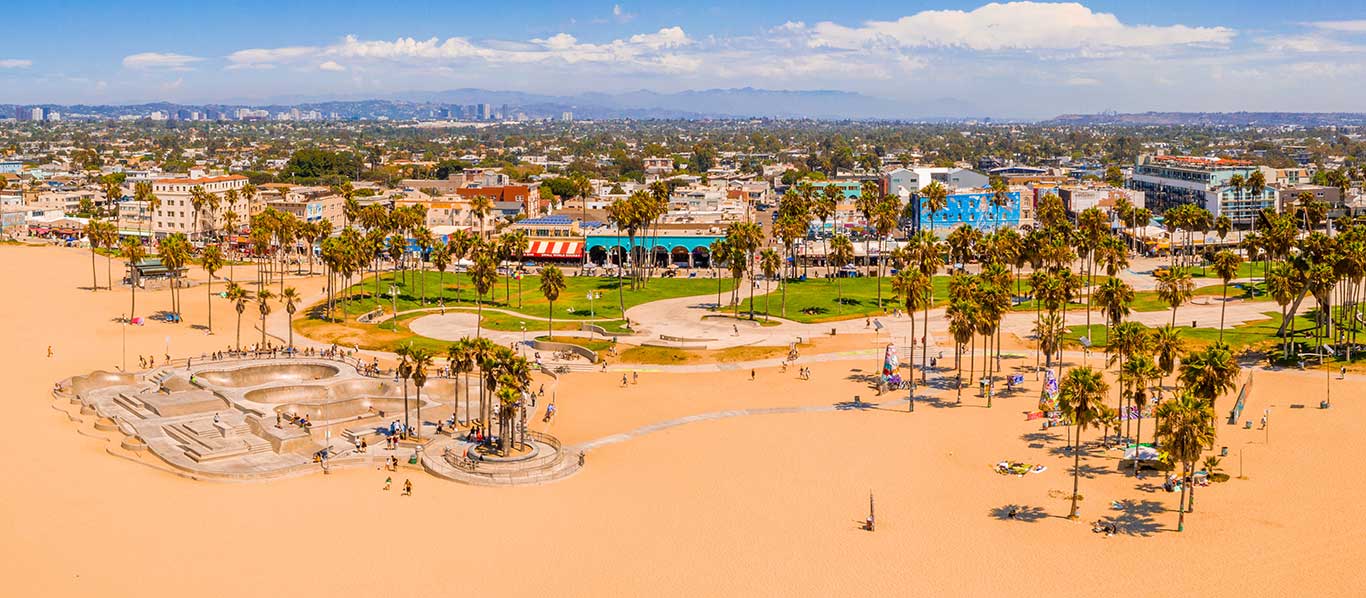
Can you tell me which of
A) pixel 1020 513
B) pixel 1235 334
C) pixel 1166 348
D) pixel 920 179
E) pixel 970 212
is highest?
pixel 920 179

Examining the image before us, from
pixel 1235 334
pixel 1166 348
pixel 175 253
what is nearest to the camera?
pixel 1166 348

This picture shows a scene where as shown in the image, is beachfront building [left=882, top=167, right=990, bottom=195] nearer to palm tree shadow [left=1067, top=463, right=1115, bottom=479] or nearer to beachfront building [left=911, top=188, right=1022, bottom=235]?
beachfront building [left=911, top=188, right=1022, bottom=235]

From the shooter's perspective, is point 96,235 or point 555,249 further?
point 555,249

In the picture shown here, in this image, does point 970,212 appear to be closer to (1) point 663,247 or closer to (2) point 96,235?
(1) point 663,247

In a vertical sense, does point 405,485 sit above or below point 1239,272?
below

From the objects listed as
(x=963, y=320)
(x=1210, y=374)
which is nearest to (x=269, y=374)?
(x=963, y=320)

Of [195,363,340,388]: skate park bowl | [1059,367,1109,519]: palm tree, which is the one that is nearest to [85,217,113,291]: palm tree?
[195,363,340,388]: skate park bowl

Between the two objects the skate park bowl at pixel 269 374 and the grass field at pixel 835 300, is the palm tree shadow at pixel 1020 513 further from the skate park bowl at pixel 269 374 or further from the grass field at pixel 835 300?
the grass field at pixel 835 300

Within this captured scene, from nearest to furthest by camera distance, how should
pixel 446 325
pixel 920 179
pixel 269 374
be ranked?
pixel 269 374, pixel 446 325, pixel 920 179
